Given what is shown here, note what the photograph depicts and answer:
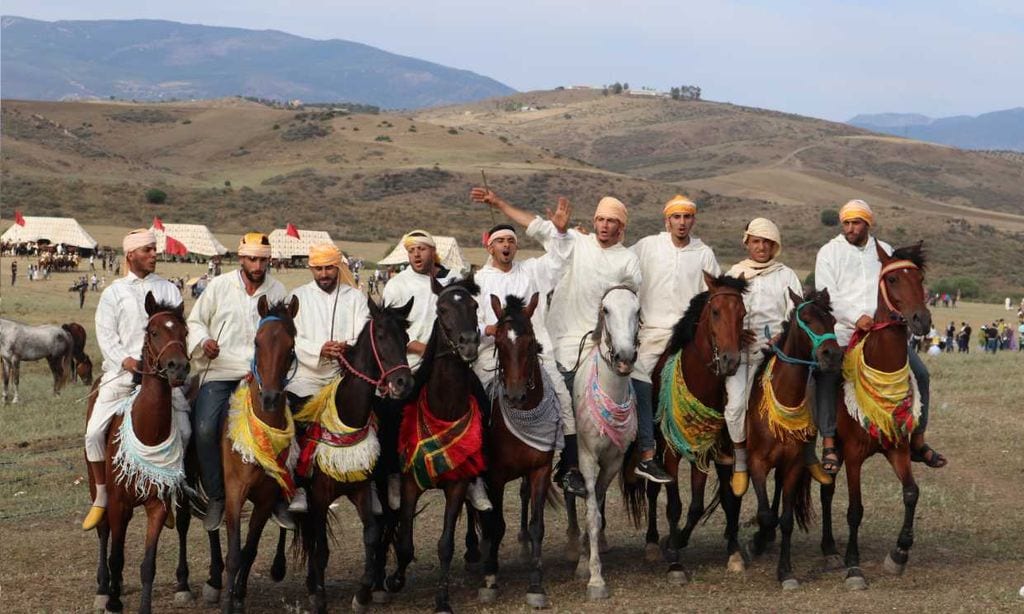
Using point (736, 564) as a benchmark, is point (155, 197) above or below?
above

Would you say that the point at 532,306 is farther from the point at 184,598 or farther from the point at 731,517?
the point at 184,598

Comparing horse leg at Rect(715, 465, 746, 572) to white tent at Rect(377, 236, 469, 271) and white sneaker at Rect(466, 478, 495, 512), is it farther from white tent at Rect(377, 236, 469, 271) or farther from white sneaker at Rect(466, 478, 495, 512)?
white tent at Rect(377, 236, 469, 271)

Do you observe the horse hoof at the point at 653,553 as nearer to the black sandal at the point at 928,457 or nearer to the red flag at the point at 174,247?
the black sandal at the point at 928,457

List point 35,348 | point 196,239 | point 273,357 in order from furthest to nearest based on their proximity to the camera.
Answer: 1. point 196,239
2. point 35,348
3. point 273,357

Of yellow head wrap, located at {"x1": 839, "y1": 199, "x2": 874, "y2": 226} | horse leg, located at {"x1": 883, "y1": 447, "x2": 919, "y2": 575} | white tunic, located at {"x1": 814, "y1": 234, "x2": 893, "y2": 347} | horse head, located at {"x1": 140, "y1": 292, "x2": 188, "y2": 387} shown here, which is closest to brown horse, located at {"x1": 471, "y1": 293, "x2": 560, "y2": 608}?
horse head, located at {"x1": 140, "y1": 292, "x2": 188, "y2": 387}

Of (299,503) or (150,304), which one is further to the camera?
(299,503)

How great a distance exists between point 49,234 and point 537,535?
5739 cm

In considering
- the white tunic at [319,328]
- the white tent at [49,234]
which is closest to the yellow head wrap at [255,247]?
the white tunic at [319,328]

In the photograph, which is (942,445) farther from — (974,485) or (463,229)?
(463,229)

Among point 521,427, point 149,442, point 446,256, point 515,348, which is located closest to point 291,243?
point 446,256

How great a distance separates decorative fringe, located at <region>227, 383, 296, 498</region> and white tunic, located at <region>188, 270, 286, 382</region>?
1.72 ft

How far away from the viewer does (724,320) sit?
10.7 metres

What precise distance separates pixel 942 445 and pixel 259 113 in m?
156

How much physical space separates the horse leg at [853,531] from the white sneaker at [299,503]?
4480 millimetres
